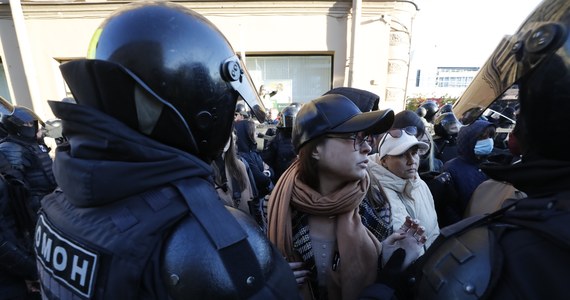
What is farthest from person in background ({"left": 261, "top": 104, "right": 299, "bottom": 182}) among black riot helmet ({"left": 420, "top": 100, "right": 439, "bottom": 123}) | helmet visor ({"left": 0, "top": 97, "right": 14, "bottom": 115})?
black riot helmet ({"left": 420, "top": 100, "right": 439, "bottom": 123})

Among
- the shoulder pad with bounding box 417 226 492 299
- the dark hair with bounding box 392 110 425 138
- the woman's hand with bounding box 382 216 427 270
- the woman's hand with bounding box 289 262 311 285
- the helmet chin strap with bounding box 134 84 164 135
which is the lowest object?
the woman's hand with bounding box 289 262 311 285

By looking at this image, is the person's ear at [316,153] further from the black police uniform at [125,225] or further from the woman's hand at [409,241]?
the black police uniform at [125,225]

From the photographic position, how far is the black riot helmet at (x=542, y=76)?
0.81m

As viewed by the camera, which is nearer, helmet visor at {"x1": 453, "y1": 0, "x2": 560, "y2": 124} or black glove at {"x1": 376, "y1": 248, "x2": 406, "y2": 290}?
helmet visor at {"x1": 453, "y1": 0, "x2": 560, "y2": 124}

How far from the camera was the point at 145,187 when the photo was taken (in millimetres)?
784

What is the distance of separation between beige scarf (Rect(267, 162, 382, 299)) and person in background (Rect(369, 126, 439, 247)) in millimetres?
635

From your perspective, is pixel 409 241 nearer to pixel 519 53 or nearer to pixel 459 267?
pixel 459 267

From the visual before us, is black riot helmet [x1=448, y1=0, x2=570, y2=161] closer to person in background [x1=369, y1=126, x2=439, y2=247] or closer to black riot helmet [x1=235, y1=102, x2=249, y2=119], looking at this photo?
person in background [x1=369, y1=126, x2=439, y2=247]

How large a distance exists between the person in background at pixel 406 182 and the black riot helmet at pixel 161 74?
5.18 ft

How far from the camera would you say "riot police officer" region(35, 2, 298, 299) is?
0.74 metres

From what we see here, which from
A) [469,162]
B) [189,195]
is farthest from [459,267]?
[469,162]

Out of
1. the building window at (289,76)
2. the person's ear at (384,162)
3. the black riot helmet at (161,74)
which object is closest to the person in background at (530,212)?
the black riot helmet at (161,74)

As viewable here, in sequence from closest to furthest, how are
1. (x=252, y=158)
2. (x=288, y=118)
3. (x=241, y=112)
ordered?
(x=252, y=158)
(x=288, y=118)
(x=241, y=112)

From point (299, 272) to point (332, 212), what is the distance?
1.18 ft
